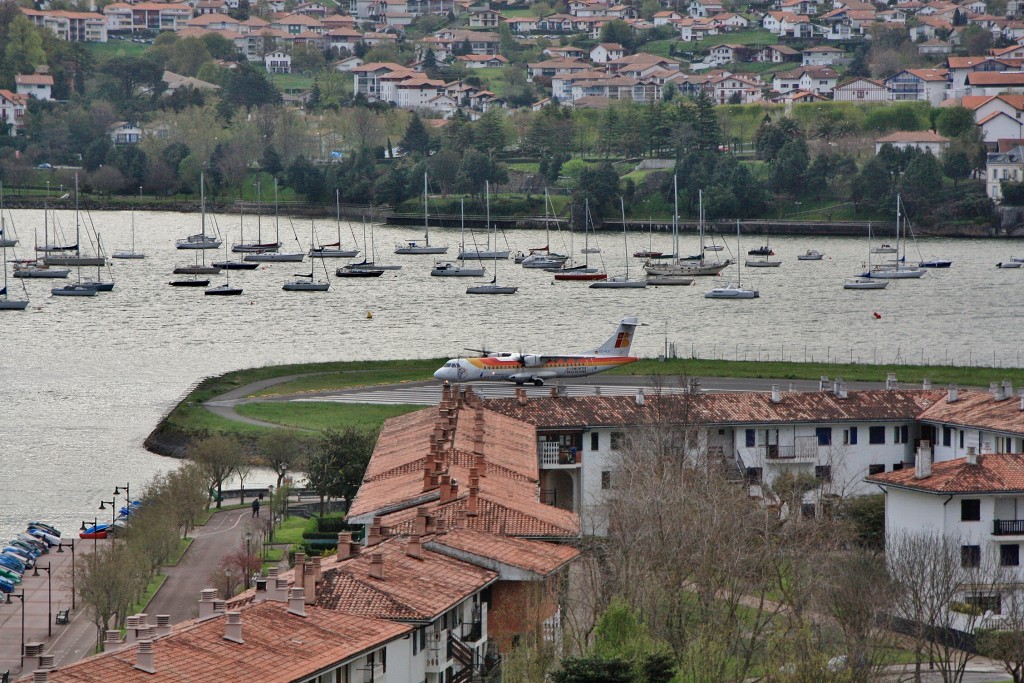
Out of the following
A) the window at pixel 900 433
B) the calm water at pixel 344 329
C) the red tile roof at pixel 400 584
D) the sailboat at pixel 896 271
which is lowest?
the calm water at pixel 344 329

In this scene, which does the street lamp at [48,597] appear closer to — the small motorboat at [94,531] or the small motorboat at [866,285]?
the small motorboat at [94,531]

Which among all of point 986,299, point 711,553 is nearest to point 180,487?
point 711,553

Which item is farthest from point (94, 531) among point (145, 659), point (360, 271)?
point (360, 271)

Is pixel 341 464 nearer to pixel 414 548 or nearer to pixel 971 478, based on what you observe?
pixel 971 478

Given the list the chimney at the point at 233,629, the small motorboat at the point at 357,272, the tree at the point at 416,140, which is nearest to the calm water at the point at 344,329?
the small motorboat at the point at 357,272

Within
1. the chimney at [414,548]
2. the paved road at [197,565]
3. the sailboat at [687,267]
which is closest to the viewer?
the chimney at [414,548]

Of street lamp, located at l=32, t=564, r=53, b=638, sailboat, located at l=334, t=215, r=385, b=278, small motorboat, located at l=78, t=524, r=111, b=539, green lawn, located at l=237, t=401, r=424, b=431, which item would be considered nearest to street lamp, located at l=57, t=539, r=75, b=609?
street lamp, located at l=32, t=564, r=53, b=638

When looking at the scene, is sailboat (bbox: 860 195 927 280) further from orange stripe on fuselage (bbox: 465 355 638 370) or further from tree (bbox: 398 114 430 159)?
tree (bbox: 398 114 430 159)
